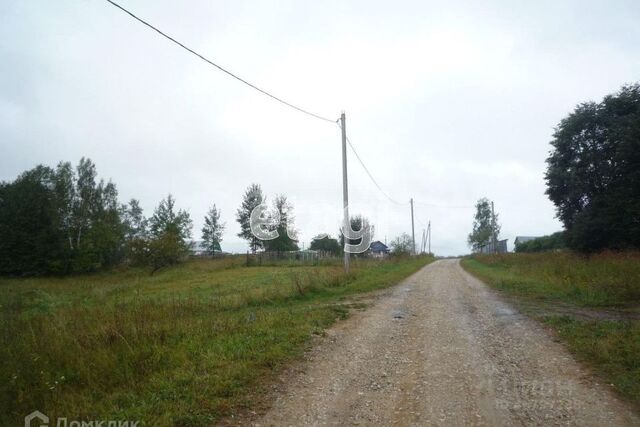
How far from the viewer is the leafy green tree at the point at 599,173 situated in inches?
818

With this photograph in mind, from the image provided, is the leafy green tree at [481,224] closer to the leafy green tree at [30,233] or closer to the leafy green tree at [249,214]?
the leafy green tree at [249,214]

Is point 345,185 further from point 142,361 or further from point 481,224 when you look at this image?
point 481,224

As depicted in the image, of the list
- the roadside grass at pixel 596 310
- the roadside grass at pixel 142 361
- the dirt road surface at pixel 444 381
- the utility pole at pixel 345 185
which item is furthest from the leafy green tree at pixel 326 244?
the dirt road surface at pixel 444 381

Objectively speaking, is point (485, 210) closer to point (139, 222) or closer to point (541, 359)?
point (139, 222)

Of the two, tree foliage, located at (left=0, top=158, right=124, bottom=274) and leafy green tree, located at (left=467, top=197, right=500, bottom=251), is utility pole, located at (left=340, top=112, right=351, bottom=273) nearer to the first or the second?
tree foliage, located at (left=0, top=158, right=124, bottom=274)

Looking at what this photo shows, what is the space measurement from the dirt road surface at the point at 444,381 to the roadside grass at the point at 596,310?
0.33 meters

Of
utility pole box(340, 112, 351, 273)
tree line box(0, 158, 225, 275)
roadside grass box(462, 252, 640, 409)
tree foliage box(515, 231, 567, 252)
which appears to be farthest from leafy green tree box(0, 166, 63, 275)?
tree foliage box(515, 231, 567, 252)

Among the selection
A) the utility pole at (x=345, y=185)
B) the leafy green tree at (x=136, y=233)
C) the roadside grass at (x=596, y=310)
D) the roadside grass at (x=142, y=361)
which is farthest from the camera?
the leafy green tree at (x=136, y=233)

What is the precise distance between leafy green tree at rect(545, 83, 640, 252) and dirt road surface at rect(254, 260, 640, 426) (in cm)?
1881

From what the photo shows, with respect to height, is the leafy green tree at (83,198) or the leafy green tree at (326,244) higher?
the leafy green tree at (83,198)

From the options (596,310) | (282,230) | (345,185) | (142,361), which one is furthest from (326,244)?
(142,361)

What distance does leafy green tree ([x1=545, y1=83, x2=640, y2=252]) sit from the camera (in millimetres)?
20766

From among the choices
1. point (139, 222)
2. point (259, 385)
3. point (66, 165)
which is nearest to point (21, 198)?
point (66, 165)

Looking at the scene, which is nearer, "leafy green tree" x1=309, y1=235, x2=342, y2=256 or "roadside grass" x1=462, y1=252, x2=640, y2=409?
"roadside grass" x1=462, y1=252, x2=640, y2=409
